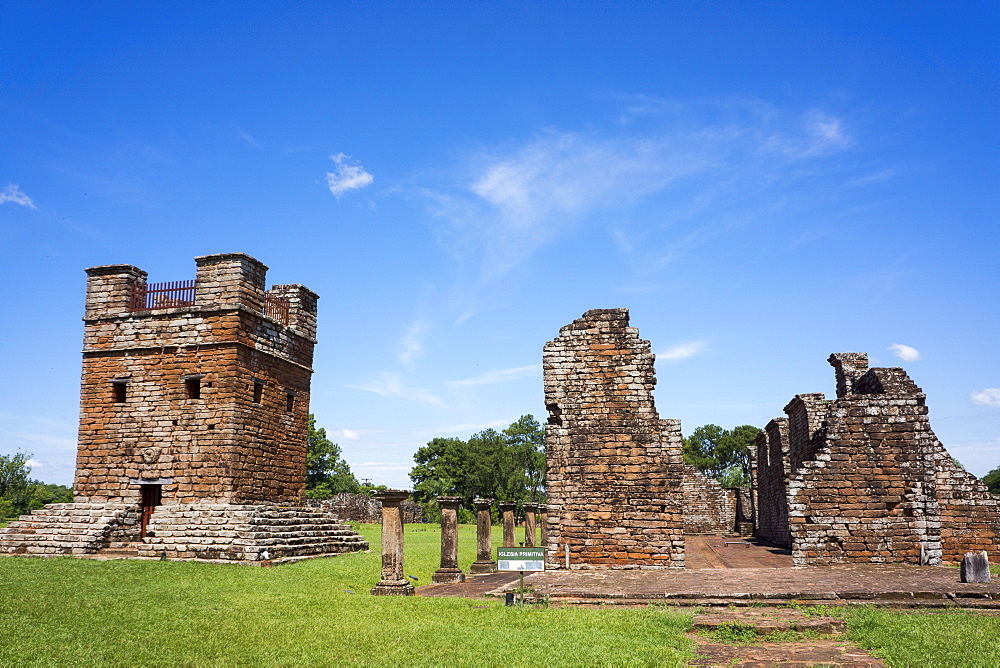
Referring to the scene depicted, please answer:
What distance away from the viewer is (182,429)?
1934 cm

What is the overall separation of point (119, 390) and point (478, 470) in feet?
169

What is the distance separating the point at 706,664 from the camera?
6.20m

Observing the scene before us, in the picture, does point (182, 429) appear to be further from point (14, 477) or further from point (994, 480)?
point (994, 480)

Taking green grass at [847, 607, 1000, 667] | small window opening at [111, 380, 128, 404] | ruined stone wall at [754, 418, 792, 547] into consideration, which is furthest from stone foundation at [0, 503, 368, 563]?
green grass at [847, 607, 1000, 667]

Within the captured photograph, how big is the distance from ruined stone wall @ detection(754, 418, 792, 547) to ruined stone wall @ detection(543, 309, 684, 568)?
6.42 metres

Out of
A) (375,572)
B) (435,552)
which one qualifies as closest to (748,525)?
(435,552)

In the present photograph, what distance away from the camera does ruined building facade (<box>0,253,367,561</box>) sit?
714 inches

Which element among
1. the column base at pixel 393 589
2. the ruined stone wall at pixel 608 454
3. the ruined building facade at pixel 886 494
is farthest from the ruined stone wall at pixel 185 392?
the ruined building facade at pixel 886 494

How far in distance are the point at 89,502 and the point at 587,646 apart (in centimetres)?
1789

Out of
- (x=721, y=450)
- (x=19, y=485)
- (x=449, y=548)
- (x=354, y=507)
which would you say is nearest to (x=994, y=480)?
(x=721, y=450)

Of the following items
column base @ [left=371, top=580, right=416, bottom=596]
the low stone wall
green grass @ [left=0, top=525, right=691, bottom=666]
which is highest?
green grass @ [left=0, top=525, right=691, bottom=666]

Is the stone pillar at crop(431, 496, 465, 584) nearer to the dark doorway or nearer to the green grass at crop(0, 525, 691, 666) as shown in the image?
the green grass at crop(0, 525, 691, 666)

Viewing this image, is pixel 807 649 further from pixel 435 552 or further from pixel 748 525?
pixel 748 525

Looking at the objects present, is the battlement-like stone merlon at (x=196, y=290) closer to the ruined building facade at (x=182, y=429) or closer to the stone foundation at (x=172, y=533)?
the ruined building facade at (x=182, y=429)
